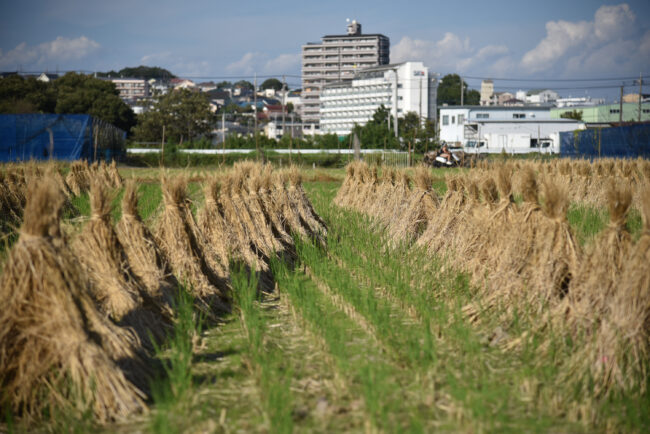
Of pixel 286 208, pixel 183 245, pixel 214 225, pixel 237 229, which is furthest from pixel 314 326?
pixel 286 208

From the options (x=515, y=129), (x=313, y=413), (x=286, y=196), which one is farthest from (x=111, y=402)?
(x=515, y=129)

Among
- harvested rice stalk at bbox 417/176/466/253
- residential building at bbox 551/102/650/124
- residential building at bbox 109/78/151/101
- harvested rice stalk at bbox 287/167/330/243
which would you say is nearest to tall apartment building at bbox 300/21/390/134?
residential building at bbox 109/78/151/101

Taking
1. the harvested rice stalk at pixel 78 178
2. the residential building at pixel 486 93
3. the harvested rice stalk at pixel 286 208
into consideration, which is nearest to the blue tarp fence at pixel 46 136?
the harvested rice stalk at pixel 78 178

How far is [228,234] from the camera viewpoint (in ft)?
21.9

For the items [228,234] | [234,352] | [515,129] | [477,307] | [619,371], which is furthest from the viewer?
[515,129]

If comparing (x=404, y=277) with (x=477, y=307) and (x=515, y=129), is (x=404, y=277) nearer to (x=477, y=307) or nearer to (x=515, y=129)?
(x=477, y=307)

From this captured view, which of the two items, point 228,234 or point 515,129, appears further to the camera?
point 515,129

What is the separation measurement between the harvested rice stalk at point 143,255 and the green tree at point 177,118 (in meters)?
51.3

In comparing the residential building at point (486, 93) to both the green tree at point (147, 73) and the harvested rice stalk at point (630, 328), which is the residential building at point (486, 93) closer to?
the green tree at point (147, 73)

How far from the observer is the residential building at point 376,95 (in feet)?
314

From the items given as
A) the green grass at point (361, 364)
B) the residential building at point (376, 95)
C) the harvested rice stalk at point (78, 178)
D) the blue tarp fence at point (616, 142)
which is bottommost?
the green grass at point (361, 364)

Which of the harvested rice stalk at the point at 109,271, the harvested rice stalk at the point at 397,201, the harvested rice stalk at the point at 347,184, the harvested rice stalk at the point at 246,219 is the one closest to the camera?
the harvested rice stalk at the point at 109,271

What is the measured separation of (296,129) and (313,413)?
11164 cm

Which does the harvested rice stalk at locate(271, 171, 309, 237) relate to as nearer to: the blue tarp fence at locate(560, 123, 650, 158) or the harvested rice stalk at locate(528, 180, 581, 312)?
the harvested rice stalk at locate(528, 180, 581, 312)
